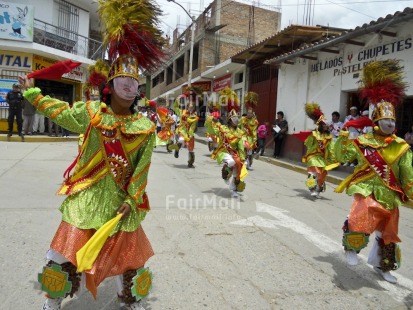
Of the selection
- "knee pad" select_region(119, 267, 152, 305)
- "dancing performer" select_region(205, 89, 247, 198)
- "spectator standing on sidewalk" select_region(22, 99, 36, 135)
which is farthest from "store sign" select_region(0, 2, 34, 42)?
"knee pad" select_region(119, 267, 152, 305)

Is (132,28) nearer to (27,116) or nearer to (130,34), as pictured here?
(130,34)

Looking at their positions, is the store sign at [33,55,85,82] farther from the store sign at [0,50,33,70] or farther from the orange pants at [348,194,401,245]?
the orange pants at [348,194,401,245]

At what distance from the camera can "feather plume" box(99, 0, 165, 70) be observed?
116 inches

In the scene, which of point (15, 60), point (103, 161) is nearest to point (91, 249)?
point (103, 161)

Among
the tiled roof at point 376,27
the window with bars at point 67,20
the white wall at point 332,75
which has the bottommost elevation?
the white wall at point 332,75

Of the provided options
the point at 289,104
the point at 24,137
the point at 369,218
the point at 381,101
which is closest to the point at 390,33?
the point at 289,104

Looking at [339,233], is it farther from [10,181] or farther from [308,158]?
[10,181]

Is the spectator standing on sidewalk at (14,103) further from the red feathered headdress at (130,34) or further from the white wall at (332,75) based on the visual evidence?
the red feathered headdress at (130,34)

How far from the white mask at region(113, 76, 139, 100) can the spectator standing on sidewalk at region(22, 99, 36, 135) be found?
1350 cm

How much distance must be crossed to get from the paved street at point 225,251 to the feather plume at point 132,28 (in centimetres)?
199

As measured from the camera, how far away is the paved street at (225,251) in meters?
3.41

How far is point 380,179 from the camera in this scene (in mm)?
4125

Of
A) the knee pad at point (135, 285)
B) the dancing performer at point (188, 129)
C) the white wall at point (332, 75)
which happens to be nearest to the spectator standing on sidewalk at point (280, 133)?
→ the white wall at point (332, 75)

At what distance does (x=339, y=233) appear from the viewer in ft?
18.7
